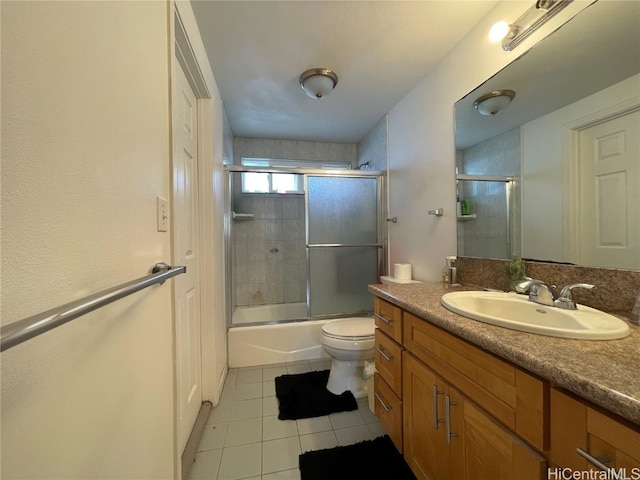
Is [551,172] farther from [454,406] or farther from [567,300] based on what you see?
[454,406]

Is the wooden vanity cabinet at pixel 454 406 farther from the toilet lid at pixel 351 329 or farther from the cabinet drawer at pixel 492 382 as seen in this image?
the toilet lid at pixel 351 329

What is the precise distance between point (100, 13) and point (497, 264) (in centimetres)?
170

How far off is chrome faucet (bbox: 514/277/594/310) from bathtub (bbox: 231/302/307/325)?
2167 millimetres

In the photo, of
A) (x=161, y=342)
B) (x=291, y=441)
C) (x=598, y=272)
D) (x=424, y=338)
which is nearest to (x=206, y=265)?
(x=161, y=342)

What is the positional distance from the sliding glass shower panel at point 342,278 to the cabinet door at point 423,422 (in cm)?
144

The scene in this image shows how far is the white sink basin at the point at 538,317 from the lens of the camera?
2.13 ft

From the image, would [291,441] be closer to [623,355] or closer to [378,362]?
[378,362]

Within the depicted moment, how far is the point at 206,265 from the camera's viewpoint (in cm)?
166

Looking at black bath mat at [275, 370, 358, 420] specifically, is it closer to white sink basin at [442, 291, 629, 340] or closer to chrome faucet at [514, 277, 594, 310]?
white sink basin at [442, 291, 629, 340]

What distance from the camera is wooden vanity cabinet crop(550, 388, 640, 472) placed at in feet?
1.42

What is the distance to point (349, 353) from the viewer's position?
1.70 metres

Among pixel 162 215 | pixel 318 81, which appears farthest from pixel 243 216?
pixel 162 215

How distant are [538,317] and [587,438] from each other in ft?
1.69

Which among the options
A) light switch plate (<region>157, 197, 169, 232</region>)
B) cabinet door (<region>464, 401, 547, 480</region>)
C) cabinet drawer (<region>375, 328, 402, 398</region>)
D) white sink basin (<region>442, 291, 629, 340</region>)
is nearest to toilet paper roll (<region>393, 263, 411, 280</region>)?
cabinet drawer (<region>375, 328, 402, 398</region>)
